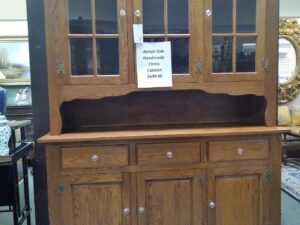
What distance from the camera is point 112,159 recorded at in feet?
5.73

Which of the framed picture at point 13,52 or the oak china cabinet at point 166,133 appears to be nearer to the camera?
the oak china cabinet at point 166,133

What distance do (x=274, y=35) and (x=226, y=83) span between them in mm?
400

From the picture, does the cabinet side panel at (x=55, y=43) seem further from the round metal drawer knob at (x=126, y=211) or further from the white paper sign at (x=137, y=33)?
the round metal drawer knob at (x=126, y=211)

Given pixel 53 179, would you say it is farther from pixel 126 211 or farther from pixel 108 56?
pixel 108 56

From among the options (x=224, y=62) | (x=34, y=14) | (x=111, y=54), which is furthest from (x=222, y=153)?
(x=34, y=14)

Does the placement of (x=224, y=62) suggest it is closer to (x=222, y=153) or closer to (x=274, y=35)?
(x=274, y=35)

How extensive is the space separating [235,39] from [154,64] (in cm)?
50

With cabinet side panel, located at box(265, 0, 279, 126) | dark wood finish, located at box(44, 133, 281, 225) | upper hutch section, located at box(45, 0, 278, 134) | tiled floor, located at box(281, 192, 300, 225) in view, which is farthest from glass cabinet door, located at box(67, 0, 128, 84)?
tiled floor, located at box(281, 192, 300, 225)

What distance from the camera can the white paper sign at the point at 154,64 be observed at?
1.77 metres

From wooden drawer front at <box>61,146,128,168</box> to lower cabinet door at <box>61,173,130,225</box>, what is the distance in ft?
0.22

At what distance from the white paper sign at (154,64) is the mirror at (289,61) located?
11.5 ft

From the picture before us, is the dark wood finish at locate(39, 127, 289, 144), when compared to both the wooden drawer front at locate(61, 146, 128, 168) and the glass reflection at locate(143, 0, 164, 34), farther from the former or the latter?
the glass reflection at locate(143, 0, 164, 34)

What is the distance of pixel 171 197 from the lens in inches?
71.0

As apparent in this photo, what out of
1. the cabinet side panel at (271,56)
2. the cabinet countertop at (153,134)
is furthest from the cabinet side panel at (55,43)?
the cabinet side panel at (271,56)
